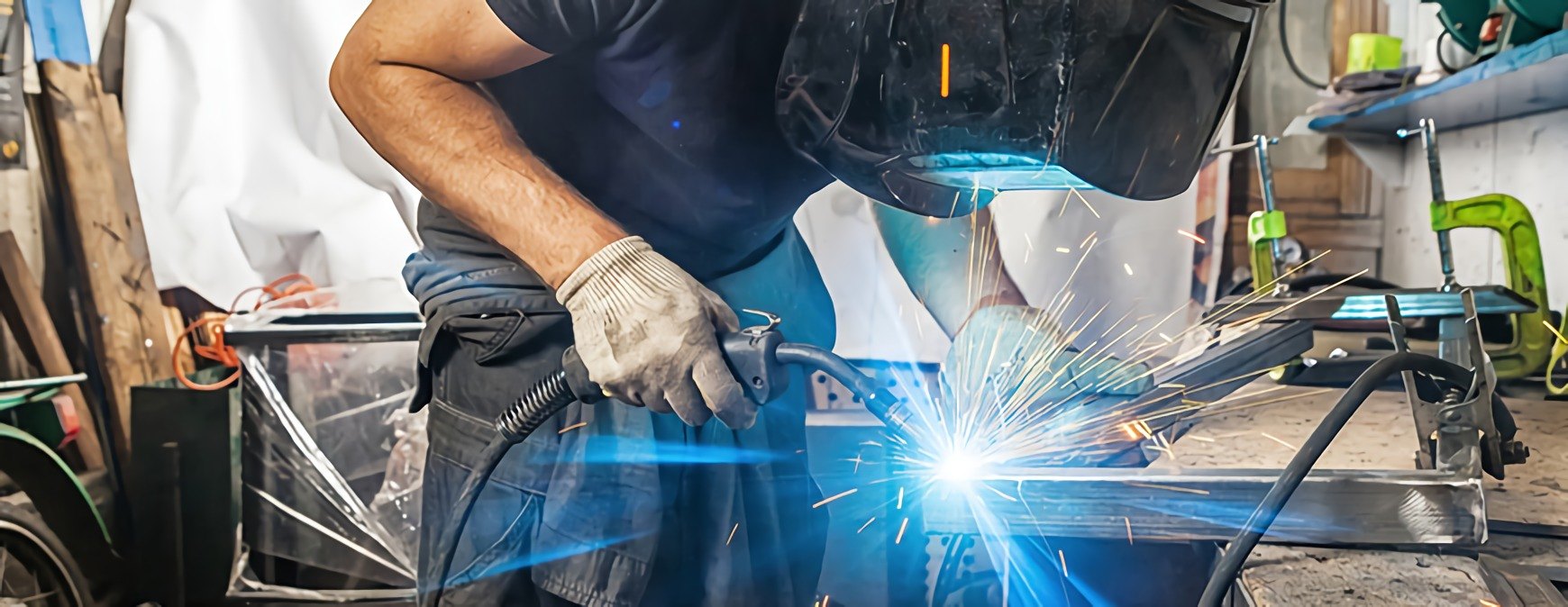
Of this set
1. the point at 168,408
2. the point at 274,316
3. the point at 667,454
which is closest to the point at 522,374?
the point at 667,454

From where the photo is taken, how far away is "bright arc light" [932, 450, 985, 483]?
91 centimetres

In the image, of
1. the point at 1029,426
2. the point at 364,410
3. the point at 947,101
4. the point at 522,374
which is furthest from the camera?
the point at 364,410

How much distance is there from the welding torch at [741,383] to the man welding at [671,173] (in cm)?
2

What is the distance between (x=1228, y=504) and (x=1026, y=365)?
0.25 metres

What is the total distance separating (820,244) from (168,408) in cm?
112

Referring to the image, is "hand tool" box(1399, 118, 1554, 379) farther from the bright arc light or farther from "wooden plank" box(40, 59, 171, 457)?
"wooden plank" box(40, 59, 171, 457)

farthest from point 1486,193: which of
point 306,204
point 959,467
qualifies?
point 306,204

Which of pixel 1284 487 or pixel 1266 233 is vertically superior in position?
pixel 1266 233

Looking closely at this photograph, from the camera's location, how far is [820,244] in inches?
40.9

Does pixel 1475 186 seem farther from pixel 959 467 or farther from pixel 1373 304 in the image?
pixel 959 467

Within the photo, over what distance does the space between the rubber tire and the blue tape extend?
2.19ft

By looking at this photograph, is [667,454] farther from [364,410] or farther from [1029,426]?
[364,410]

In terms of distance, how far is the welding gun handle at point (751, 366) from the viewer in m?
0.71

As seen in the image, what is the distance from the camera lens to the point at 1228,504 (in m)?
0.85
